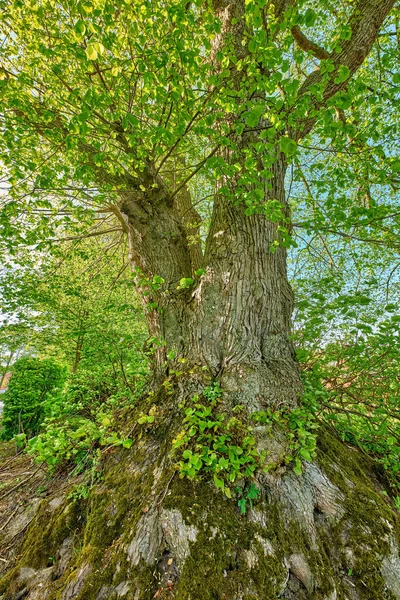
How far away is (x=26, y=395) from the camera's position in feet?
22.9

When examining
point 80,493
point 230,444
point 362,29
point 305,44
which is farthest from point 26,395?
point 305,44

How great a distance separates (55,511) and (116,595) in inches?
40.6

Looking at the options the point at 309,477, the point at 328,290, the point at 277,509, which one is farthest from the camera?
the point at 328,290

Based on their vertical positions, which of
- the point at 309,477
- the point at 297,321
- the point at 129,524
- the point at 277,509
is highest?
the point at 297,321

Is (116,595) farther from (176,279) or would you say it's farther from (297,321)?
(297,321)

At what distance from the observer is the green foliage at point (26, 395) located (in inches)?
272

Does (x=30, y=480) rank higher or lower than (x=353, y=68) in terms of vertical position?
lower

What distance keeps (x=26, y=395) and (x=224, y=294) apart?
23.3 ft

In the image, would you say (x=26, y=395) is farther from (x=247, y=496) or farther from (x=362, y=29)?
(x=362, y=29)

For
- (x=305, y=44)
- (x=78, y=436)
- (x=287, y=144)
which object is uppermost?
(x=305, y=44)

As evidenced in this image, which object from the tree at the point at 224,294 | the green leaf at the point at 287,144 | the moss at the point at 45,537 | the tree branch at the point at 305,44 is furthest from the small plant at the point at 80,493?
the tree branch at the point at 305,44

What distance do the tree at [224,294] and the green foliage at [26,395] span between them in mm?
5406

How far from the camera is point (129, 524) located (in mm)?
1829

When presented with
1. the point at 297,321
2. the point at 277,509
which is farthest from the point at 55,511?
the point at 297,321
